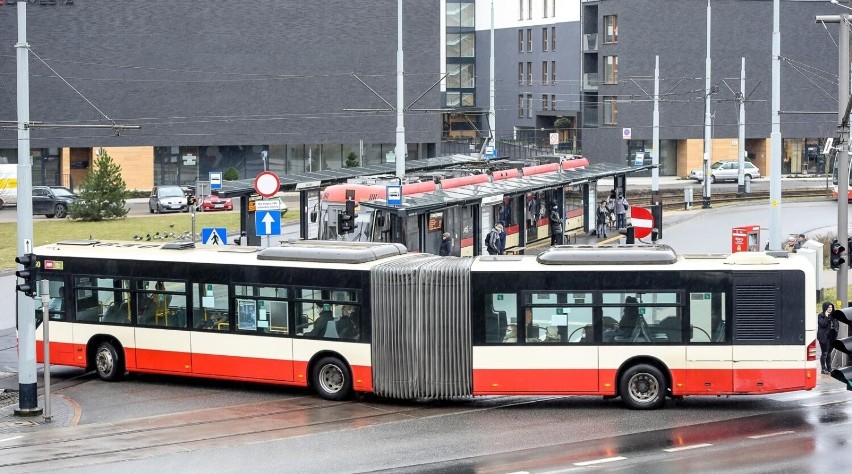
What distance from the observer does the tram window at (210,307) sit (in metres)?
23.3

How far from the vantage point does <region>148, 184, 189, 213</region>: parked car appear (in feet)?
209

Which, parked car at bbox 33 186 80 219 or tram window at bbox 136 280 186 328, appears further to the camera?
parked car at bbox 33 186 80 219

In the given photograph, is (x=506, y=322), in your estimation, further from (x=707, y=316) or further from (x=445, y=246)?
(x=445, y=246)

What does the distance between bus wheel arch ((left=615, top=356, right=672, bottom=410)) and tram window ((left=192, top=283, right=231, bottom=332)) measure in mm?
6839

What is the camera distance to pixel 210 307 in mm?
23453

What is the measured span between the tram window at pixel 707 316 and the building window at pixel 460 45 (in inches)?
3374

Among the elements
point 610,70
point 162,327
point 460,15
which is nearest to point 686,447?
point 162,327

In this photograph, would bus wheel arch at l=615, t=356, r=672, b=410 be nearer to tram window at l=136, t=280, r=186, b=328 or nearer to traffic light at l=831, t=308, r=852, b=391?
tram window at l=136, t=280, r=186, b=328

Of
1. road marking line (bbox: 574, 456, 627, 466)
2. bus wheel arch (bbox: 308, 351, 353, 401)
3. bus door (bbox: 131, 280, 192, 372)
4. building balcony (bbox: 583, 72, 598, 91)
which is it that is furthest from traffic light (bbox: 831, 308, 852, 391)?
building balcony (bbox: 583, 72, 598, 91)

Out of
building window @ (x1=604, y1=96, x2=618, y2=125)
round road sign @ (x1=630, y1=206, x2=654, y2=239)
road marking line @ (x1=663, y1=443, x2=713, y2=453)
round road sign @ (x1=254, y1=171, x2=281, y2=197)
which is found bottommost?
road marking line @ (x1=663, y1=443, x2=713, y2=453)

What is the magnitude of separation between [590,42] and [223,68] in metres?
25.4

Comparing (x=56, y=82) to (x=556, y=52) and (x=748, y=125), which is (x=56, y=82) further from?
(x=748, y=125)

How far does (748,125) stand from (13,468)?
7551 cm

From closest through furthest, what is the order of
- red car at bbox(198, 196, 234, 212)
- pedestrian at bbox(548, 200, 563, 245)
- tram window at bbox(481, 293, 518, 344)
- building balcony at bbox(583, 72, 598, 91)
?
tram window at bbox(481, 293, 518, 344)
pedestrian at bbox(548, 200, 563, 245)
red car at bbox(198, 196, 234, 212)
building balcony at bbox(583, 72, 598, 91)
